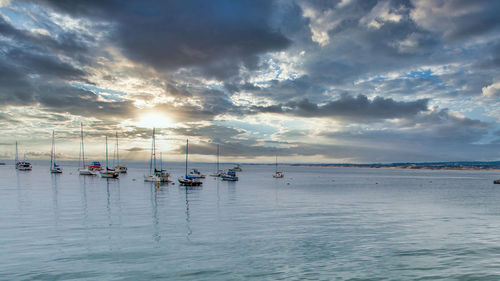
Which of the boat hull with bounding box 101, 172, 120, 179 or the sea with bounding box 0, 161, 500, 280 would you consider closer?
the sea with bounding box 0, 161, 500, 280

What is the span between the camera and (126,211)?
45375 millimetres

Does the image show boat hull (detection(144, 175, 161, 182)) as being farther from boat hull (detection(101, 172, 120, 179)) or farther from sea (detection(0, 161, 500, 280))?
sea (detection(0, 161, 500, 280))

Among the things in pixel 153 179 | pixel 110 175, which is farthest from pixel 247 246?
pixel 110 175

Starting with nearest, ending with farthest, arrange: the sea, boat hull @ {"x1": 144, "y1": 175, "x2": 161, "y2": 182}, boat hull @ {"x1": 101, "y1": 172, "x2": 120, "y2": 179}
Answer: the sea, boat hull @ {"x1": 144, "y1": 175, "x2": 161, "y2": 182}, boat hull @ {"x1": 101, "y1": 172, "x2": 120, "y2": 179}

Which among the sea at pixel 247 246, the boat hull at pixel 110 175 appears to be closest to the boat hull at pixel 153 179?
the boat hull at pixel 110 175

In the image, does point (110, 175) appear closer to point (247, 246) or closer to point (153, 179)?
point (153, 179)

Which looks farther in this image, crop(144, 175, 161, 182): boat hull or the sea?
crop(144, 175, 161, 182): boat hull

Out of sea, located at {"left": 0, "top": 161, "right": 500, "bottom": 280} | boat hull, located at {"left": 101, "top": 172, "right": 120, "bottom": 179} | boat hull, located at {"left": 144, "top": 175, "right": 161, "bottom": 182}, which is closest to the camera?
sea, located at {"left": 0, "top": 161, "right": 500, "bottom": 280}

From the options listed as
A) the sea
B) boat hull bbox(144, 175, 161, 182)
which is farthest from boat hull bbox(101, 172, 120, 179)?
the sea

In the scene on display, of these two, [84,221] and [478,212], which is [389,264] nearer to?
[84,221]

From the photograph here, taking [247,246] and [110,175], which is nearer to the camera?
[247,246]

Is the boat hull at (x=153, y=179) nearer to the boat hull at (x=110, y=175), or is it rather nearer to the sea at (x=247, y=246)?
the boat hull at (x=110, y=175)

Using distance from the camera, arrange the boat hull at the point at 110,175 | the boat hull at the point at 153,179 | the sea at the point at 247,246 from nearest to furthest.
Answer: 1. the sea at the point at 247,246
2. the boat hull at the point at 153,179
3. the boat hull at the point at 110,175

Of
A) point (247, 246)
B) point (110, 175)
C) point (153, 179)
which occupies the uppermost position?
point (247, 246)
